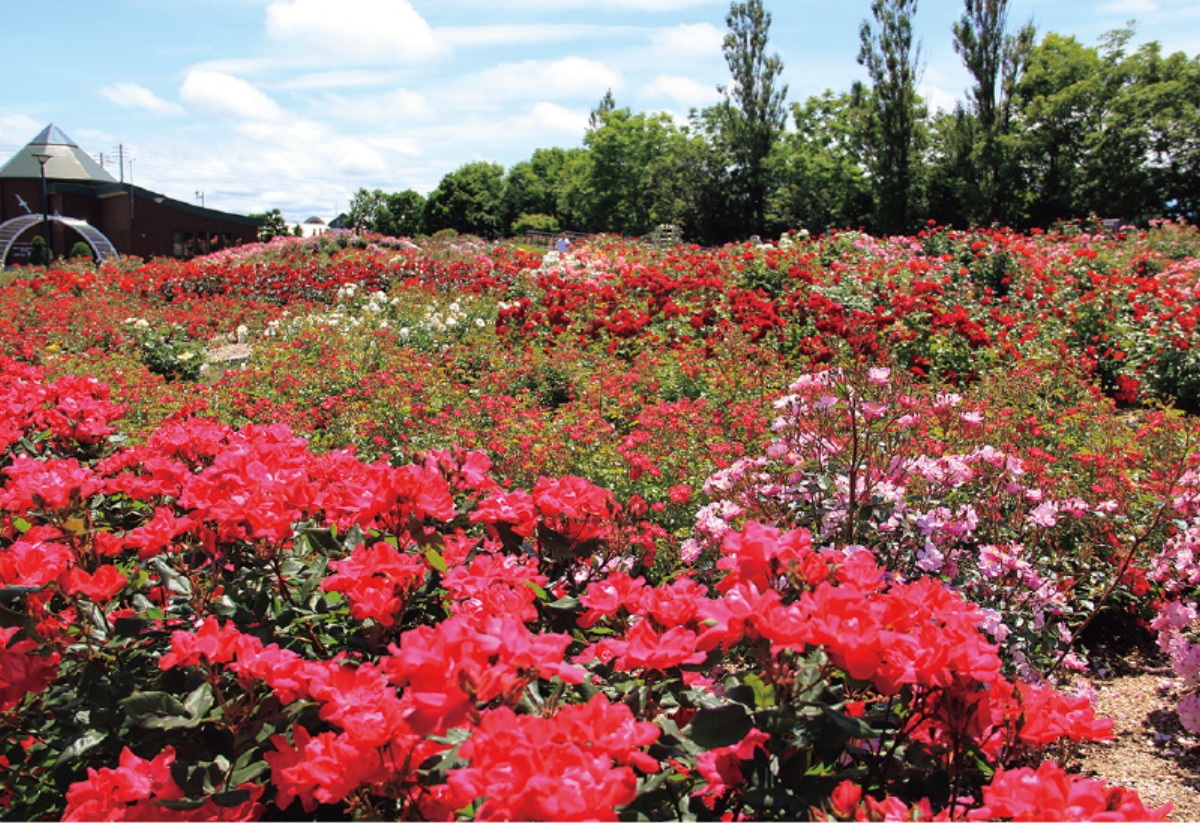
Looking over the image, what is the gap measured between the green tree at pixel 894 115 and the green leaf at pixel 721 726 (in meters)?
29.8

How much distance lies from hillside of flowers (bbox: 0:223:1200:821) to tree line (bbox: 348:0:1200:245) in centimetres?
2038

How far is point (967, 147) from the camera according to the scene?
89.5ft

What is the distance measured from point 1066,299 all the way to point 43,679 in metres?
9.24

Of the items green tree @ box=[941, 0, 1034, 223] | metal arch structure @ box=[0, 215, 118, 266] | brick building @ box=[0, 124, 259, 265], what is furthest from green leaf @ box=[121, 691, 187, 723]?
brick building @ box=[0, 124, 259, 265]

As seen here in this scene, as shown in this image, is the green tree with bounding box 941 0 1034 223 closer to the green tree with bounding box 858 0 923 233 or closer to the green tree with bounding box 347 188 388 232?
the green tree with bounding box 858 0 923 233

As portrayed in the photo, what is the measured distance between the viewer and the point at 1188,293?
8.20 meters

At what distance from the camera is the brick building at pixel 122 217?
4162 centimetres

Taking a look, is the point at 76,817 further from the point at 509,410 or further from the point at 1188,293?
the point at 1188,293

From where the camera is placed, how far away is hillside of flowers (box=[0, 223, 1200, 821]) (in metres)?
1.21

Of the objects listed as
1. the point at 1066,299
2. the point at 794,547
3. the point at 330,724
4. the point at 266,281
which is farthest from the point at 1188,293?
the point at 266,281

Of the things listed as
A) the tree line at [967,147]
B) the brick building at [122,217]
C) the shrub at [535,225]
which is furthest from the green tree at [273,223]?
the tree line at [967,147]

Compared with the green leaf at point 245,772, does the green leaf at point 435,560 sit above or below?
above

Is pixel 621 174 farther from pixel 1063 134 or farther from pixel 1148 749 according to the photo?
pixel 1148 749

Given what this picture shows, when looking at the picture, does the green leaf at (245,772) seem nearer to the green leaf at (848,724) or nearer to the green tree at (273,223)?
the green leaf at (848,724)
